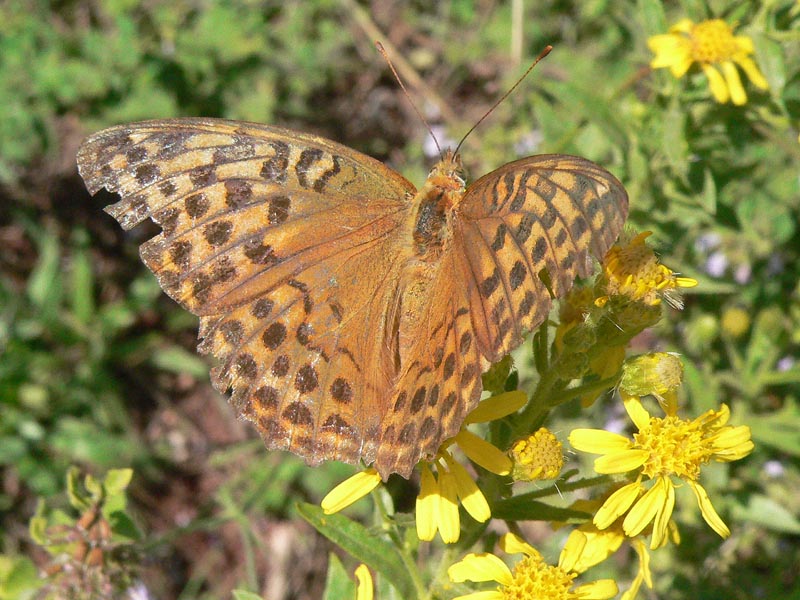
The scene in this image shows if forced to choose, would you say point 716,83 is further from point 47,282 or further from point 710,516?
point 47,282

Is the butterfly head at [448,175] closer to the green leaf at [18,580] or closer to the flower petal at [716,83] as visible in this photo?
the flower petal at [716,83]

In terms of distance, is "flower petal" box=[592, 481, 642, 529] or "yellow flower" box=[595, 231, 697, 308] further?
"yellow flower" box=[595, 231, 697, 308]

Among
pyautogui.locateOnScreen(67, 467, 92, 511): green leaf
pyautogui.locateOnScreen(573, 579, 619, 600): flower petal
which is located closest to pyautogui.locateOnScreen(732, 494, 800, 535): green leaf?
pyautogui.locateOnScreen(573, 579, 619, 600): flower petal

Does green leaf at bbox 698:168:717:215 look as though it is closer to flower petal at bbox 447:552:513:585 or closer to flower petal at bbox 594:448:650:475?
flower petal at bbox 594:448:650:475

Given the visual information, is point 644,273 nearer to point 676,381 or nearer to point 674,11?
point 676,381

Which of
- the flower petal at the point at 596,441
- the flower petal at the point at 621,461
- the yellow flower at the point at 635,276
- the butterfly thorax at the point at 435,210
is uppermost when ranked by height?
the butterfly thorax at the point at 435,210

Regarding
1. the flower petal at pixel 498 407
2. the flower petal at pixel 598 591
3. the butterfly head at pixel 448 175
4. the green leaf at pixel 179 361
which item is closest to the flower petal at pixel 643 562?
the flower petal at pixel 598 591

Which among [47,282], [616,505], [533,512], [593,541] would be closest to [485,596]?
[533,512]
